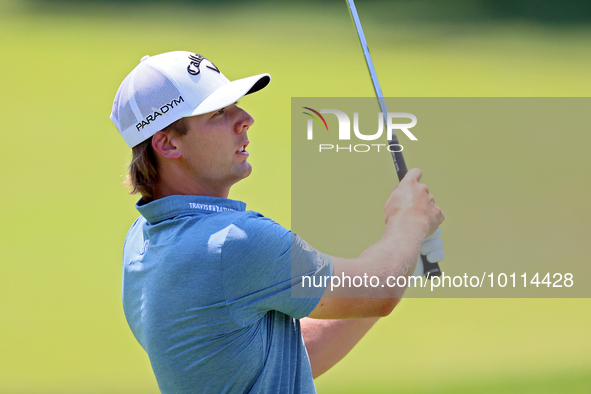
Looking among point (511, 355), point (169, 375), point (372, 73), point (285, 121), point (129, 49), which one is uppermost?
point (129, 49)

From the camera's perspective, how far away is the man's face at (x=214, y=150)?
4.25 feet

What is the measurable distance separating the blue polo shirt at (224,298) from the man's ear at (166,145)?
0.12m

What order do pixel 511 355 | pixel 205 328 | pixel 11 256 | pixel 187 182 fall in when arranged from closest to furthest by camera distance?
pixel 205 328, pixel 187 182, pixel 511 355, pixel 11 256

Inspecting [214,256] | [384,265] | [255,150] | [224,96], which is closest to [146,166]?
[224,96]

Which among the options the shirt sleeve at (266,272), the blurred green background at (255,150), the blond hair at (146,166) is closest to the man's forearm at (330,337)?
the shirt sleeve at (266,272)

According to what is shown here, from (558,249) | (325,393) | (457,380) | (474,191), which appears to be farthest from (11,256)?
(558,249)

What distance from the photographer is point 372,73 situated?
1444 millimetres

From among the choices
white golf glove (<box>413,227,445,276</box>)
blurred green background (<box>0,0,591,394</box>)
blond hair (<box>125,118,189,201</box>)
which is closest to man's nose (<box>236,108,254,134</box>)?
blond hair (<box>125,118,189,201</box>)

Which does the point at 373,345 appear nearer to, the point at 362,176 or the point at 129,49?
the point at 362,176

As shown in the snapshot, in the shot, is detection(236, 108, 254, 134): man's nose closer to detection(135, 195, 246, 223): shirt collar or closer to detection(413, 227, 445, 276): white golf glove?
detection(135, 195, 246, 223): shirt collar

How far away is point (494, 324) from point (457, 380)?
724 millimetres

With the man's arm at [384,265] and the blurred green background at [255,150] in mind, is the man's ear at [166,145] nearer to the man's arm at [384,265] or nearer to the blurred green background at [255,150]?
the man's arm at [384,265]

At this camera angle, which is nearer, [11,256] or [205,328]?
[205,328]

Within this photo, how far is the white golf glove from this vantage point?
129 cm
